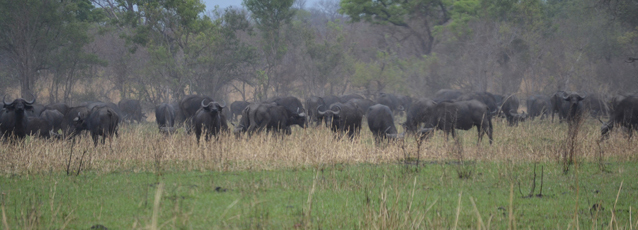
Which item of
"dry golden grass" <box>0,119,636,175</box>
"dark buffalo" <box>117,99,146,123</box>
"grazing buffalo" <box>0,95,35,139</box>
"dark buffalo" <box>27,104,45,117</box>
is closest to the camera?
"dry golden grass" <box>0,119,636,175</box>

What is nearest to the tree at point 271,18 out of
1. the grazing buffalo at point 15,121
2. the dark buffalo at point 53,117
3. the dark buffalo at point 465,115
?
the dark buffalo at point 53,117

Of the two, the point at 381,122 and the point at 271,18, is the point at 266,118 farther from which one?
the point at 271,18

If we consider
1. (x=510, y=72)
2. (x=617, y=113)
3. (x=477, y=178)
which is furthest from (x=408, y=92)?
(x=477, y=178)

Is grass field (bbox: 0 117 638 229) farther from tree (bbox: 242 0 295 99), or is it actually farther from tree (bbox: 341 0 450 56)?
tree (bbox: 341 0 450 56)

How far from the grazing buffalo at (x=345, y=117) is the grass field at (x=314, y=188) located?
357 cm

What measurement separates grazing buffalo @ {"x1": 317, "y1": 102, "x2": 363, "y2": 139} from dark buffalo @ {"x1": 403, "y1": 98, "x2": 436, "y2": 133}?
6.30ft

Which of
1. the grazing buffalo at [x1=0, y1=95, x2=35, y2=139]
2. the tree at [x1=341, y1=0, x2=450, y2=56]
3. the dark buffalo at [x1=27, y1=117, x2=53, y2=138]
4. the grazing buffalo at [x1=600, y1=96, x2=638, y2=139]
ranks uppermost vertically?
the tree at [x1=341, y1=0, x2=450, y2=56]

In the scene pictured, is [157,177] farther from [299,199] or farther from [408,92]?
[408,92]

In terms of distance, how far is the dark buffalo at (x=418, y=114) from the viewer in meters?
16.9

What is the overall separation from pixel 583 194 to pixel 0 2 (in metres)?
25.2

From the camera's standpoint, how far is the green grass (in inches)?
221

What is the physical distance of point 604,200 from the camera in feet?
22.8

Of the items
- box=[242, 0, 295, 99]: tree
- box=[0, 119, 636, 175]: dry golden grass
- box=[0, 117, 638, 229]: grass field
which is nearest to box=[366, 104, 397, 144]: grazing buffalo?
box=[0, 119, 636, 175]: dry golden grass

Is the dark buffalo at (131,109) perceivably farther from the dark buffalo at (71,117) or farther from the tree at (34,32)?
the dark buffalo at (71,117)
